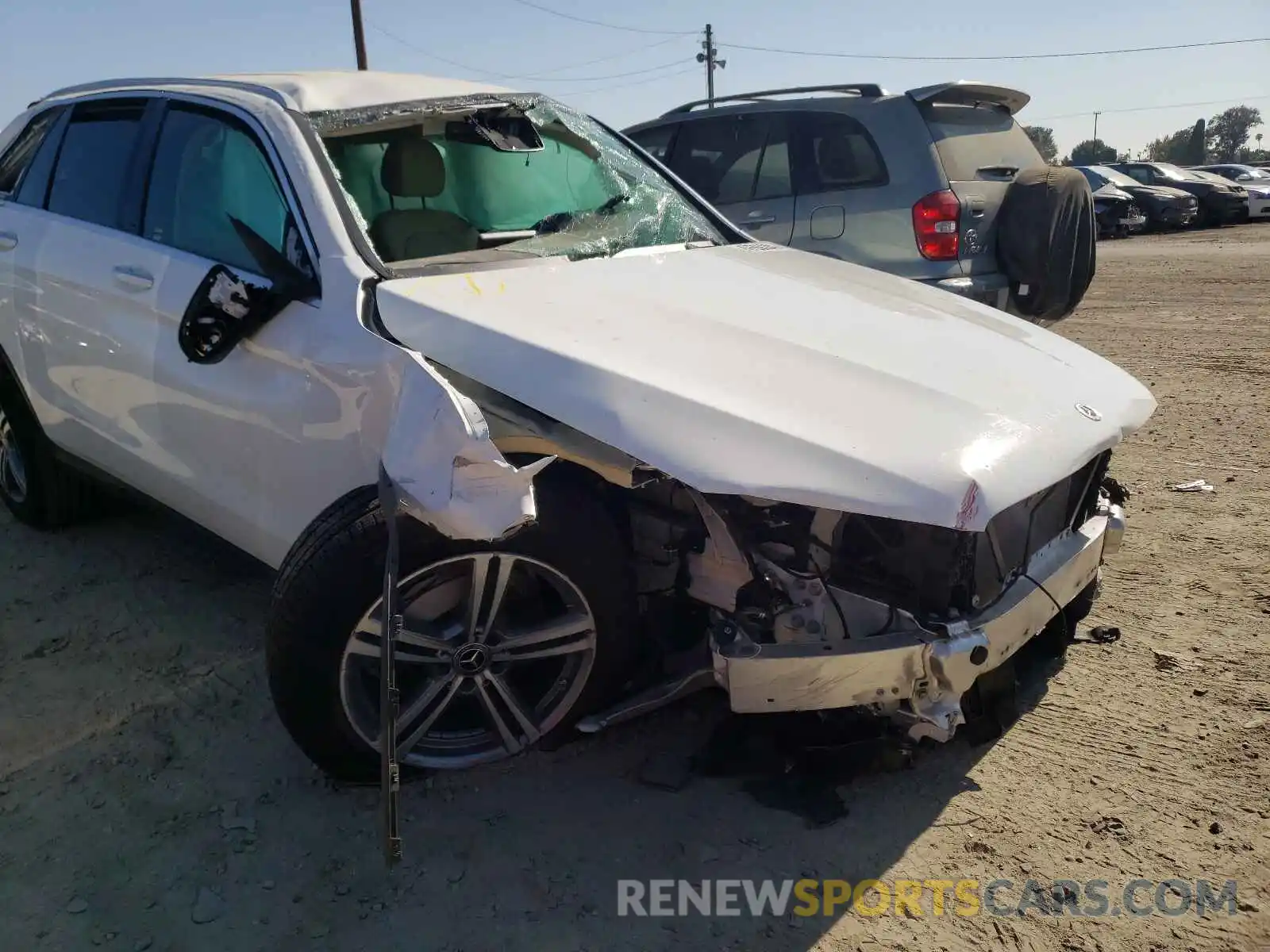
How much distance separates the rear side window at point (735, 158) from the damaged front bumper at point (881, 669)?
15.7ft

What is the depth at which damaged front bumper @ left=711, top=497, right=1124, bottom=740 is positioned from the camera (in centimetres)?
237

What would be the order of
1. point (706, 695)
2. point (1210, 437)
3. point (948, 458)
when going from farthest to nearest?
point (1210, 437), point (706, 695), point (948, 458)

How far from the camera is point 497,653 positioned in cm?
266

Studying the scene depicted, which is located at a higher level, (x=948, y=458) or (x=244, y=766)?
(x=948, y=458)

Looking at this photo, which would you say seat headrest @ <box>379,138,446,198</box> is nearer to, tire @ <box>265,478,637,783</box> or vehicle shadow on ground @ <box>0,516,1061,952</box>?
tire @ <box>265,478,637,783</box>

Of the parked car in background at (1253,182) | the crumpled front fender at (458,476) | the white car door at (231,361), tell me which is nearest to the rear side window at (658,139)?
the white car door at (231,361)

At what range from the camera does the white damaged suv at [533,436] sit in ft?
7.66

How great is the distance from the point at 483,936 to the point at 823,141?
18.3 ft

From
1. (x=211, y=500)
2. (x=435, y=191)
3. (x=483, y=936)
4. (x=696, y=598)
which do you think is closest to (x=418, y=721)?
(x=483, y=936)

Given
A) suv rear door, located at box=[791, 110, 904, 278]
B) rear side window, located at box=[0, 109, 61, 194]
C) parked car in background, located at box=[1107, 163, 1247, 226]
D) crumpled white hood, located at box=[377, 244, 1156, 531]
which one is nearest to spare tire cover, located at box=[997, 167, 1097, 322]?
suv rear door, located at box=[791, 110, 904, 278]

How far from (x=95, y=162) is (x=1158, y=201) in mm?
20853

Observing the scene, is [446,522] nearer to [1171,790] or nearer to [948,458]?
[948,458]

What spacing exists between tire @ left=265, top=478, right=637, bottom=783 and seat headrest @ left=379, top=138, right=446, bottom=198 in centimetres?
124

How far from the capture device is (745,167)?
6.96 metres
